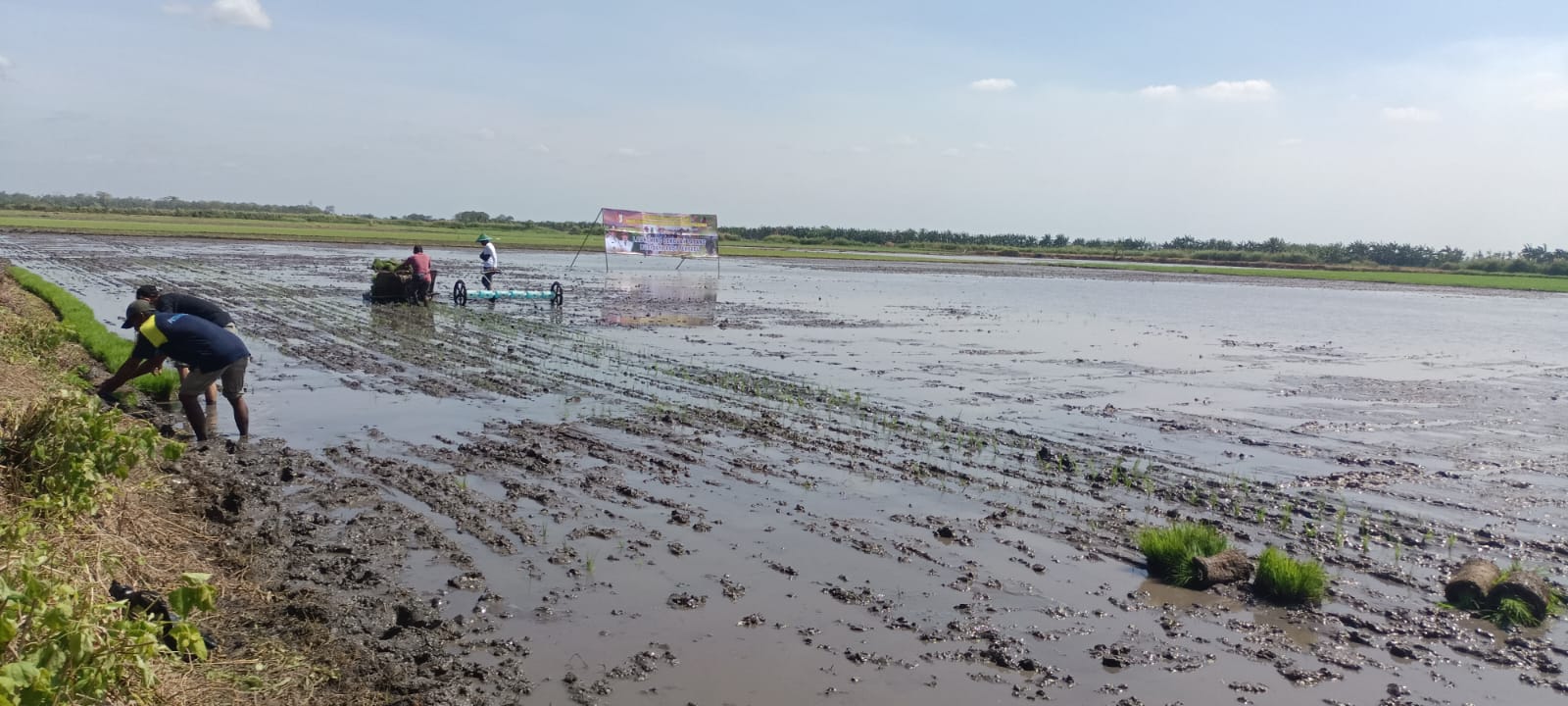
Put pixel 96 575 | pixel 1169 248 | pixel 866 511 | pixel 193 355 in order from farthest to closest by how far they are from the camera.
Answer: pixel 1169 248, pixel 193 355, pixel 866 511, pixel 96 575

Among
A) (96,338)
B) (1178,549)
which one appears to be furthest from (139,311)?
(1178,549)

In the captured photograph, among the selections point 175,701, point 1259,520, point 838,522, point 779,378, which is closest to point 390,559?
point 175,701

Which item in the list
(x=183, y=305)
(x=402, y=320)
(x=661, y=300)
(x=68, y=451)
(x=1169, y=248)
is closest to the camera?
(x=68, y=451)

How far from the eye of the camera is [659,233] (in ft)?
131

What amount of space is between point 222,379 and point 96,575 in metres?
4.76

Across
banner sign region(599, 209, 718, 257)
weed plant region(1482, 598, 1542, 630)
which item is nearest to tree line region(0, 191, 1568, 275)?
banner sign region(599, 209, 718, 257)

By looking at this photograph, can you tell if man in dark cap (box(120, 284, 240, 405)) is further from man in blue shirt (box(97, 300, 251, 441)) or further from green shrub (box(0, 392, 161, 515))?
green shrub (box(0, 392, 161, 515))

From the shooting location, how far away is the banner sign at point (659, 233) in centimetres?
3897

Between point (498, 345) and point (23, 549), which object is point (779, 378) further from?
point (23, 549)

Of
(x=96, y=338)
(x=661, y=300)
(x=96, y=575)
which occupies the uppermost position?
(x=96, y=575)

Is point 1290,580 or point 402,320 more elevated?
point 1290,580

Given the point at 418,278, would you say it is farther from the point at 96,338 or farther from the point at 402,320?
the point at 96,338

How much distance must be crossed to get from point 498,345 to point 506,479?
8884 mm

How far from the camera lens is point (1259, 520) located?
27.6ft
